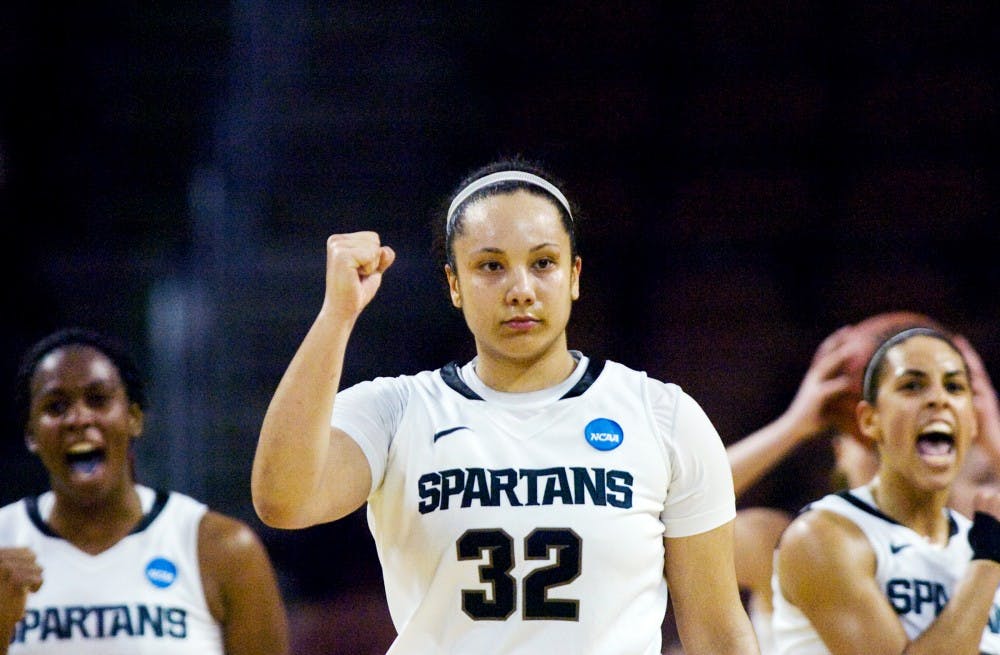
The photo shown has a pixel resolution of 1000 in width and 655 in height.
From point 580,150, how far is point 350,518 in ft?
9.17

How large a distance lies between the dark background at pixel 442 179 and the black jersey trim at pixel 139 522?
5.53ft

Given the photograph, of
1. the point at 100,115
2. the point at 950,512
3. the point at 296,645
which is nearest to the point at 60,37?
the point at 100,115

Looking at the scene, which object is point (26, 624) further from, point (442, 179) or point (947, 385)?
point (442, 179)

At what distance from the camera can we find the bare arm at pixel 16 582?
11.7 feet

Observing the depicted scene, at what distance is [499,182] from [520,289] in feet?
0.93

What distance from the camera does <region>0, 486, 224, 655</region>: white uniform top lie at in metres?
3.79

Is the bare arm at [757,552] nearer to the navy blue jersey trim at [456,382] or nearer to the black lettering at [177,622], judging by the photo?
the black lettering at [177,622]

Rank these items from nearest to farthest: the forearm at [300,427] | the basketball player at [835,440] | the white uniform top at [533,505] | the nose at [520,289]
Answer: the forearm at [300,427], the white uniform top at [533,505], the nose at [520,289], the basketball player at [835,440]

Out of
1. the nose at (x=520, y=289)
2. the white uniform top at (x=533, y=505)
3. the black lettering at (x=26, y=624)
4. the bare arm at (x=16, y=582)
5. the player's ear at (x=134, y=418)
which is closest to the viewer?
the white uniform top at (x=533, y=505)

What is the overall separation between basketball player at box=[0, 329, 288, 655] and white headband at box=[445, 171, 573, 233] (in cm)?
167

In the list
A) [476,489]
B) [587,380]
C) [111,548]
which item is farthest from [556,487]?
[111,548]

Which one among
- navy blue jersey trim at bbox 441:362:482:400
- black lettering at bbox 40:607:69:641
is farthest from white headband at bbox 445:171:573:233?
black lettering at bbox 40:607:69:641

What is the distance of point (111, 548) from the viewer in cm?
398

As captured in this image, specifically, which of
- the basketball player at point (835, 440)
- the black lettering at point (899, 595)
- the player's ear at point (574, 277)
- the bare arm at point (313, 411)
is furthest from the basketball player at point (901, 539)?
the bare arm at point (313, 411)
